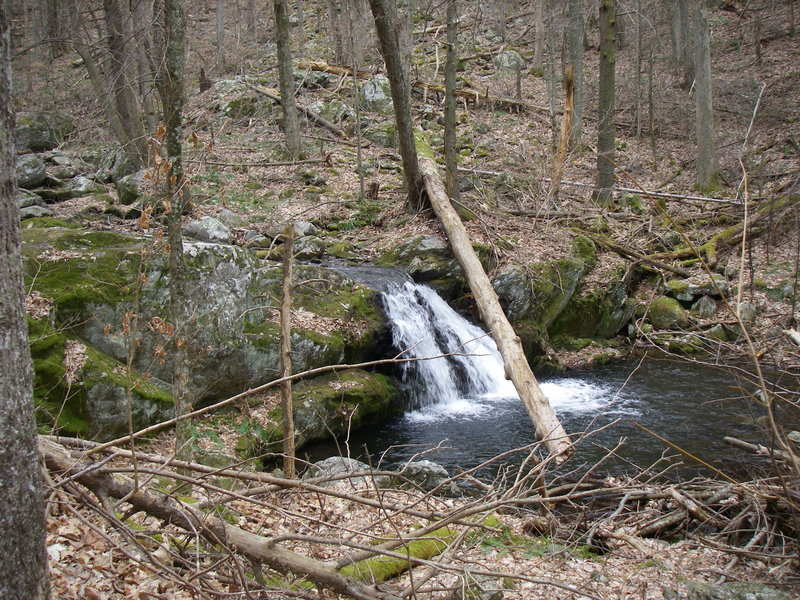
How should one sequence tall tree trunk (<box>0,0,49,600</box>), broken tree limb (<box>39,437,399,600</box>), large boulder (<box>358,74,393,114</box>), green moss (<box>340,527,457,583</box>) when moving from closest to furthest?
tall tree trunk (<box>0,0,49,600</box>) < broken tree limb (<box>39,437,399,600</box>) < green moss (<box>340,527,457,583</box>) < large boulder (<box>358,74,393,114</box>)

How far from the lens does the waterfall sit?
31.3 feet

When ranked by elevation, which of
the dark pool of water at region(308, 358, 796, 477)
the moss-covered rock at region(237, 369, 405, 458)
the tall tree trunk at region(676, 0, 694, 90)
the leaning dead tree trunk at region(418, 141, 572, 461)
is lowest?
the dark pool of water at region(308, 358, 796, 477)

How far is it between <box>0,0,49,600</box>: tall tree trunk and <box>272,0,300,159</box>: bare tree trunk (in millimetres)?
13577

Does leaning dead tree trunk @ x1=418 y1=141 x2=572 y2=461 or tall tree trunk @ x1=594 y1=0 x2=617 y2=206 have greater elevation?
tall tree trunk @ x1=594 y1=0 x2=617 y2=206

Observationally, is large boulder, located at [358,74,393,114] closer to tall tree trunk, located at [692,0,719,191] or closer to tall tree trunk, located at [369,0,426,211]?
tall tree trunk, located at [369,0,426,211]

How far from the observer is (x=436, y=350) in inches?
394

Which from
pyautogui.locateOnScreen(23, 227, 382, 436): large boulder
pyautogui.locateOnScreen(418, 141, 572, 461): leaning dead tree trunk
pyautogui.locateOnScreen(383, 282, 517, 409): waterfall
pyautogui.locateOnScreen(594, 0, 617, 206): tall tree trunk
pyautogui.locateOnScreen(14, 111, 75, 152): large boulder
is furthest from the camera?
pyautogui.locateOnScreen(14, 111, 75, 152): large boulder

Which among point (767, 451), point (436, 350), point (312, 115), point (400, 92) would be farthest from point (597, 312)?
point (312, 115)

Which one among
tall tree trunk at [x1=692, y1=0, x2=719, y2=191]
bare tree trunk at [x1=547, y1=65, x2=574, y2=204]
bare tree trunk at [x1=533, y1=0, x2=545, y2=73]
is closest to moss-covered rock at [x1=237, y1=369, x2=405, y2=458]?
bare tree trunk at [x1=547, y1=65, x2=574, y2=204]

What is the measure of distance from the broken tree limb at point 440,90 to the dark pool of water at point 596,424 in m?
13.6

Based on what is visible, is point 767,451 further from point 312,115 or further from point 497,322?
point 312,115

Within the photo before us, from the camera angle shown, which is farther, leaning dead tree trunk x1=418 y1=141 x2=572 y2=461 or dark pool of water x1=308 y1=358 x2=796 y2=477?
dark pool of water x1=308 y1=358 x2=796 y2=477

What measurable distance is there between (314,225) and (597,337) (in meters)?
6.71

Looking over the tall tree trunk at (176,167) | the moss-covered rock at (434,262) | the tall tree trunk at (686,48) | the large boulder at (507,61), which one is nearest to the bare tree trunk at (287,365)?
the tall tree trunk at (176,167)
